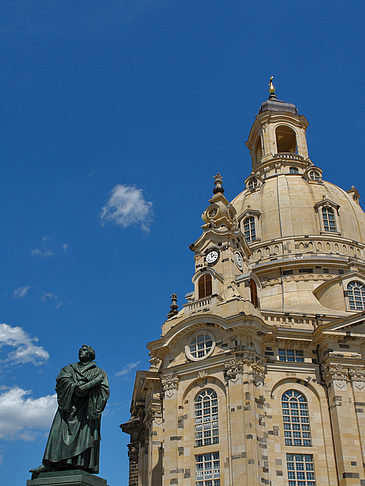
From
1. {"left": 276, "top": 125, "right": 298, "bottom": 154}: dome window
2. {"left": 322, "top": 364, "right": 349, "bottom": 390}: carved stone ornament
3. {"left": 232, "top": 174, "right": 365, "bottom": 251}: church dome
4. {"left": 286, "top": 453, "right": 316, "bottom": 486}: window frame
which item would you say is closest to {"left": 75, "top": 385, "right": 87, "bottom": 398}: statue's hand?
{"left": 286, "top": 453, "right": 316, "bottom": 486}: window frame

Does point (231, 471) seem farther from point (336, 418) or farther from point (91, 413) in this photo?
point (91, 413)

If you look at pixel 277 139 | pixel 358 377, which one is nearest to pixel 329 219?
pixel 358 377

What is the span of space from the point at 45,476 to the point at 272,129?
207 feet

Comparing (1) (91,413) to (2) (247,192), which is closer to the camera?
(1) (91,413)

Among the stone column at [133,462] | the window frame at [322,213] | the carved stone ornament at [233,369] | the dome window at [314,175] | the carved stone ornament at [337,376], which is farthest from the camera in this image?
the dome window at [314,175]

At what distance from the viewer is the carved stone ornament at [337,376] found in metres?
38.3

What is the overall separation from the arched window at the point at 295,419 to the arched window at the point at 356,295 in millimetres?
10814

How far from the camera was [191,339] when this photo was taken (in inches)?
1601

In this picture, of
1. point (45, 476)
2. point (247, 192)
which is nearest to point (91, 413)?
point (45, 476)

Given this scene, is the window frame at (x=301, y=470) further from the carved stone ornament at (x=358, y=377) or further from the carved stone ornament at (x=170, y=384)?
the carved stone ornament at (x=170, y=384)

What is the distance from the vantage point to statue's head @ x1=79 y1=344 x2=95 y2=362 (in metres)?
13.4

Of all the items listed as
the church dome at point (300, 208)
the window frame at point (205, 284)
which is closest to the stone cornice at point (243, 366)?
the window frame at point (205, 284)

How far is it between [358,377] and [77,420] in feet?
101

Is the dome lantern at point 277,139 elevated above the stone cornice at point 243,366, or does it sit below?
above
